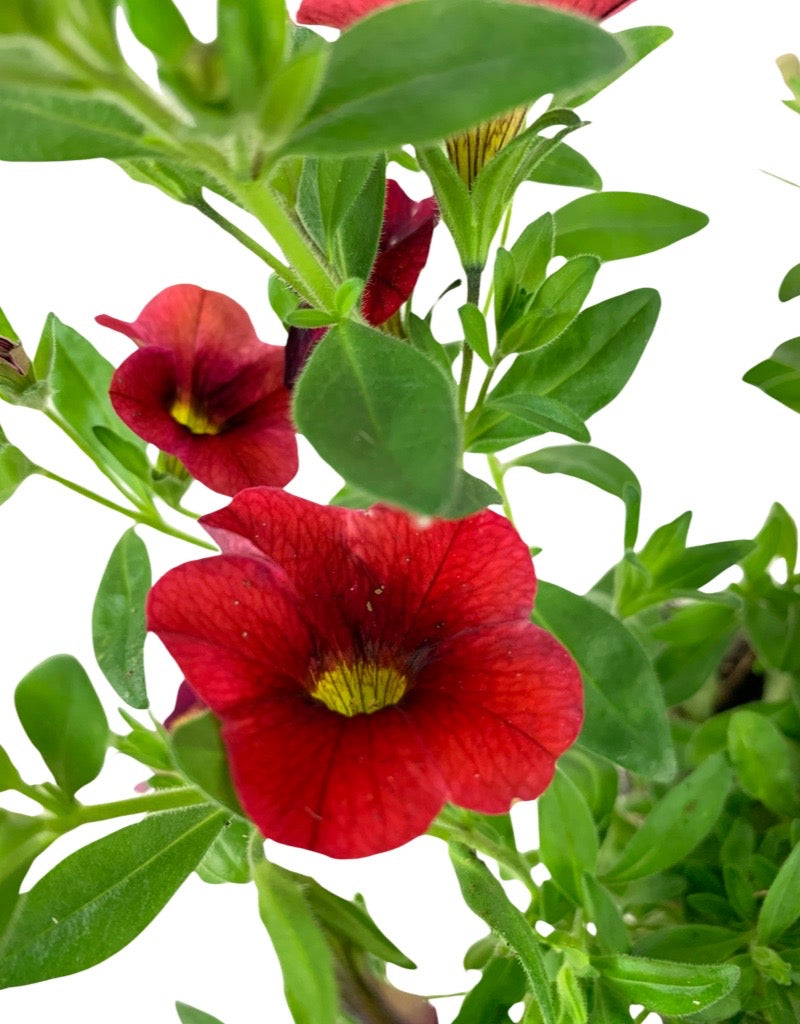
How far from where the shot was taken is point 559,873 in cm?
56

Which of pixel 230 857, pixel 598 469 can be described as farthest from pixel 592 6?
pixel 230 857

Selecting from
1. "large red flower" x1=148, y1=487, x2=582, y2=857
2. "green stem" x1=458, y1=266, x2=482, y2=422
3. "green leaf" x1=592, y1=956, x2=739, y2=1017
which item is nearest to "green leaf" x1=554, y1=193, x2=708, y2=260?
"green stem" x1=458, y1=266, x2=482, y2=422

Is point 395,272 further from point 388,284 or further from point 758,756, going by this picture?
point 758,756

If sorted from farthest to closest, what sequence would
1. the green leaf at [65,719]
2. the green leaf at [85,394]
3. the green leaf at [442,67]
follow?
the green leaf at [85,394] → the green leaf at [65,719] → the green leaf at [442,67]

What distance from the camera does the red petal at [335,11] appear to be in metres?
0.43

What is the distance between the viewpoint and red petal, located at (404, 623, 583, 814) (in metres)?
0.39

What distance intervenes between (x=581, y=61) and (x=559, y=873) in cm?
40

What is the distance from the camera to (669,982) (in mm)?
488

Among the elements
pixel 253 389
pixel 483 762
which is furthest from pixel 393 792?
pixel 253 389

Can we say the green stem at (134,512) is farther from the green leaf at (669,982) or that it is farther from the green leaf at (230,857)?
the green leaf at (669,982)

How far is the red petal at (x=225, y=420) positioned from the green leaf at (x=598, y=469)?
179 mm

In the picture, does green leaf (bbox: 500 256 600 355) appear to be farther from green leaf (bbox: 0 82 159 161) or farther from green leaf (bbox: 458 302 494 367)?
A: green leaf (bbox: 0 82 159 161)

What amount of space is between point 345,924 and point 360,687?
9 centimetres

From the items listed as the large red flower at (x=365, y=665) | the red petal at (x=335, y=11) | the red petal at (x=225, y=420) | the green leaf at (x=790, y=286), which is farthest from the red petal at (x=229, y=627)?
the green leaf at (x=790, y=286)
